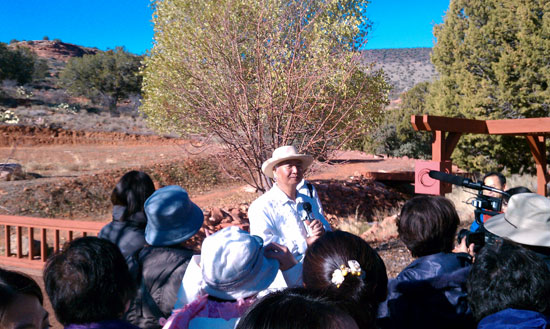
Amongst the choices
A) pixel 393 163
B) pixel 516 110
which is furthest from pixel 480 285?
pixel 393 163

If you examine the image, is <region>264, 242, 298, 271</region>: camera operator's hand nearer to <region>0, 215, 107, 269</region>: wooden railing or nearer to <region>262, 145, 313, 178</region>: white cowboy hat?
<region>262, 145, 313, 178</region>: white cowboy hat

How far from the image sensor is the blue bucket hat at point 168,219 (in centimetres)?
238

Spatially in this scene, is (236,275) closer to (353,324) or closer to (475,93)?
(353,324)

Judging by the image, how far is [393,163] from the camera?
1889cm

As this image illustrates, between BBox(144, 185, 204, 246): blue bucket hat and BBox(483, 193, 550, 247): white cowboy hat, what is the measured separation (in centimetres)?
172

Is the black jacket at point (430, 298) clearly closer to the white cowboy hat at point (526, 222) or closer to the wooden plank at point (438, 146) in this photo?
the white cowboy hat at point (526, 222)

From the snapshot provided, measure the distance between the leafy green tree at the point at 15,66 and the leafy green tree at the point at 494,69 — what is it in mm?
32980

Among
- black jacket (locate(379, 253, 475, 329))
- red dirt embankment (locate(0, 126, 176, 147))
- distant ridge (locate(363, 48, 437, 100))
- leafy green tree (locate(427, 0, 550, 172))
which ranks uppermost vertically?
distant ridge (locate(363, 48, 437, 100))

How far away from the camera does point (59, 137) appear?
22438 millimetres

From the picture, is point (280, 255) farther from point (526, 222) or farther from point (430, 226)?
point (526, 222)

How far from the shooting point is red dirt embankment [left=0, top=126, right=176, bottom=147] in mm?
20734

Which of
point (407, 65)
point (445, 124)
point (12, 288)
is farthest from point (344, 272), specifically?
point (407, 65)

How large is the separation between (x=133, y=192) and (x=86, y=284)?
1.30 metres

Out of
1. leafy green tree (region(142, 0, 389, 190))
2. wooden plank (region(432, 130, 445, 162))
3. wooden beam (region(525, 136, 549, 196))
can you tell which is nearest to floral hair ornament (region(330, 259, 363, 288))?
leafy green tree (region(142, 0, 389, 190))
